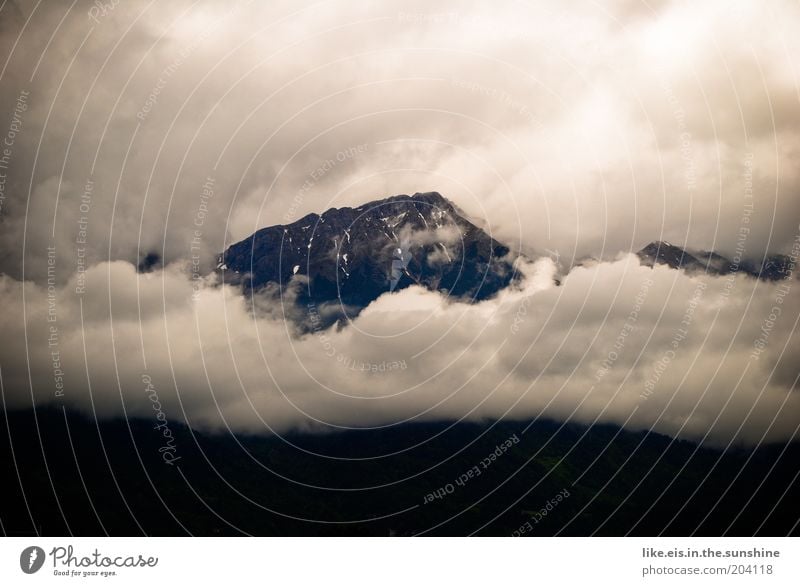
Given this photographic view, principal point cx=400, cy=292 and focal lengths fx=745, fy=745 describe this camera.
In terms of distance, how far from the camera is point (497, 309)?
18538 centimetres
